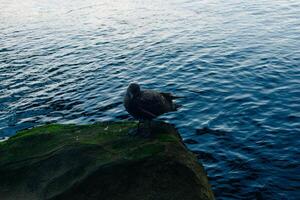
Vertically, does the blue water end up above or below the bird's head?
below

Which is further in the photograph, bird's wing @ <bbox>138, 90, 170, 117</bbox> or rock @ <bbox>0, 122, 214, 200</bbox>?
bird's wing @ <bbox>138, 90, 170, 117</bbox>

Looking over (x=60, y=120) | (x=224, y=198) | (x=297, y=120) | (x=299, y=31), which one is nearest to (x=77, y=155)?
(x=224, y=198)

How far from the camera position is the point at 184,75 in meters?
24.3

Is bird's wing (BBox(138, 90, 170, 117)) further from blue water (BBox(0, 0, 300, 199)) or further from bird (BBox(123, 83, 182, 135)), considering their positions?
blue water (BBox(0, 0, 300, 199))

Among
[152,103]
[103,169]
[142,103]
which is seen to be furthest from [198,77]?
[103,169]

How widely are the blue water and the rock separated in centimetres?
370

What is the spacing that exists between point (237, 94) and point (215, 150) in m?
6.10

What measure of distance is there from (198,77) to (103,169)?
15.4 metres

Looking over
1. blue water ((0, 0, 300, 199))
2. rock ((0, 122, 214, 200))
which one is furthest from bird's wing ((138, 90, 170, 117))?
blue water ((0, 0, 300, 199))

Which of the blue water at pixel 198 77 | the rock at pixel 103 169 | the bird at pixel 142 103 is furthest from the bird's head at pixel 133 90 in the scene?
the blue water at pixel 198 77

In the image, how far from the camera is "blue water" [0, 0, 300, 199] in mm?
14516

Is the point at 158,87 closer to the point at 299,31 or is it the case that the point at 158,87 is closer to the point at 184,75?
the point at 184,75

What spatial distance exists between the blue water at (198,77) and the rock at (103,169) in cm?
370

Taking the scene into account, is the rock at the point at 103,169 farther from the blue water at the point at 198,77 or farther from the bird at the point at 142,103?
the blue water at the point at 198,77
